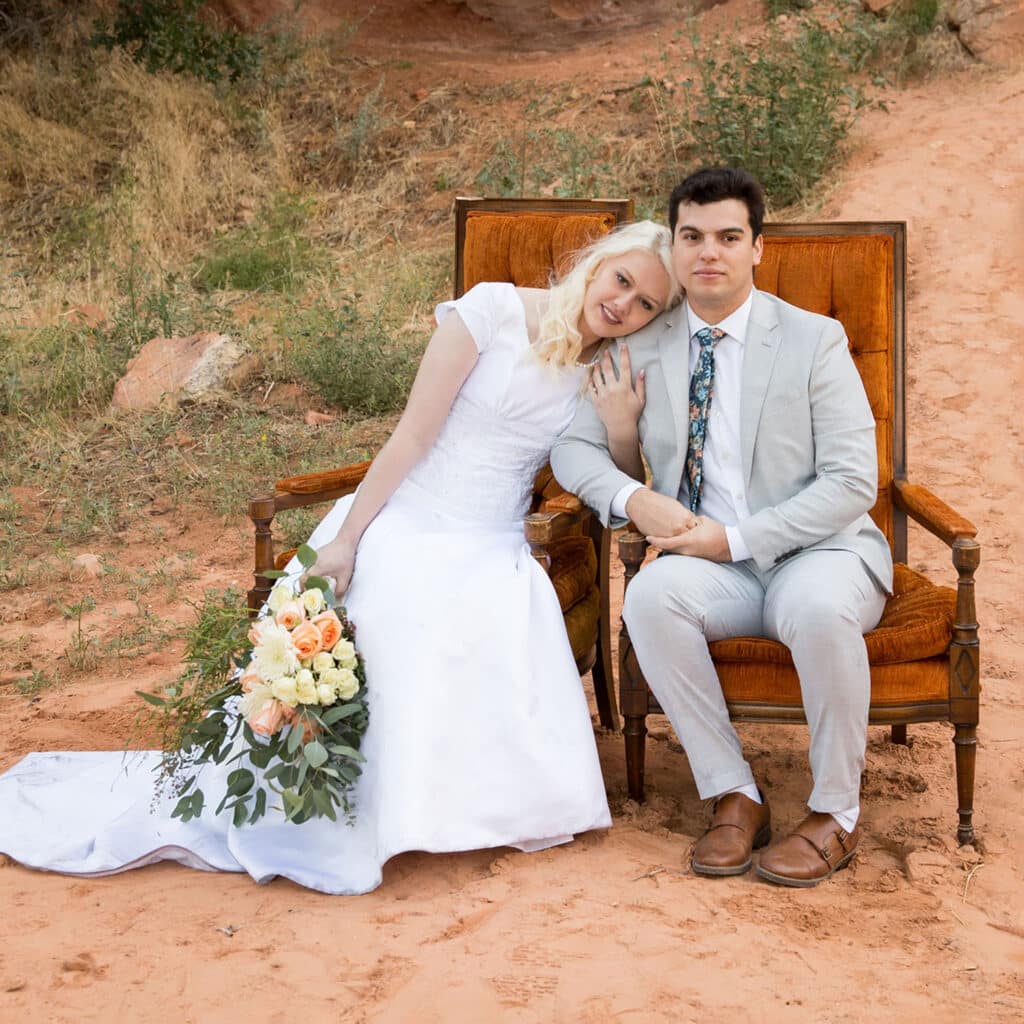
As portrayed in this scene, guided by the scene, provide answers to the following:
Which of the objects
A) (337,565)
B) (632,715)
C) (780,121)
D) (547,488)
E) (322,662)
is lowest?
(632,715)

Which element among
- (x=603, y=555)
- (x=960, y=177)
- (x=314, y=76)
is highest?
(x=314, y=76)

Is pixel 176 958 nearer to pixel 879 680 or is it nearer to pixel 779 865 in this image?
pixel 779 865

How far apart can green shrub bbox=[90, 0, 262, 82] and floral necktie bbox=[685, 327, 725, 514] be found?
8745 millimetres

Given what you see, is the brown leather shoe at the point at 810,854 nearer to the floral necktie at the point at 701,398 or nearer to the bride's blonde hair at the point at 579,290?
the floral necktie at the point at 701,398

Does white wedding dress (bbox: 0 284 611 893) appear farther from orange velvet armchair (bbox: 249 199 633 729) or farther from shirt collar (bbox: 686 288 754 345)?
shirt collar (bbox: 686 288 754 345)

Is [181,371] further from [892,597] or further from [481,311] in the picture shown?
[892,597]

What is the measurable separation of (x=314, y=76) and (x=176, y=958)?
33.7ft

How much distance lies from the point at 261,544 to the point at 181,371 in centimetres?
386

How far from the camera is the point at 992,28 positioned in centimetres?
1020

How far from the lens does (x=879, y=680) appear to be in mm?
3195

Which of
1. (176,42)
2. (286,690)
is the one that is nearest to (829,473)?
(286,690)

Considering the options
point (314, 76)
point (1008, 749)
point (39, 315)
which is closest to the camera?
point (1008, 749)

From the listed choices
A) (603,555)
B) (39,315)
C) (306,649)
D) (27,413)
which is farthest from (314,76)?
(306,649)

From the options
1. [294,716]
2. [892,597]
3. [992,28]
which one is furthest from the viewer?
[992,28]
